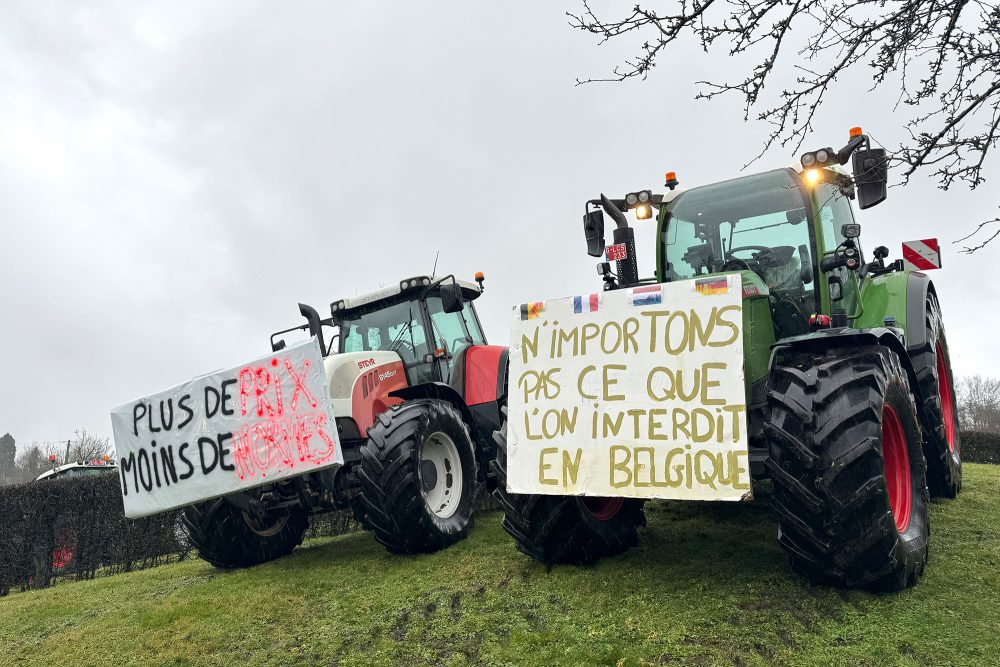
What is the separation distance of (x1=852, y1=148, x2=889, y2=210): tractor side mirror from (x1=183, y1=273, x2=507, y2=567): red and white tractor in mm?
3339

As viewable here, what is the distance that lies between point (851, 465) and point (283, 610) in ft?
12.4

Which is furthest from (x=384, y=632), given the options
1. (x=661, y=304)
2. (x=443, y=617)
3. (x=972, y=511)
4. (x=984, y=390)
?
(x=984, y=390)

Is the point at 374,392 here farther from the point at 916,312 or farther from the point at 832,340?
the point at 916,312

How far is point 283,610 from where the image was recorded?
4.97m

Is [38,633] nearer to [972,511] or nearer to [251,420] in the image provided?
[251,420]

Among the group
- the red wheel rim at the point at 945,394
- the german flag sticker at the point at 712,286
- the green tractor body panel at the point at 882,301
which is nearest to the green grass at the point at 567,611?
the red wheel rim at the point at 945,394

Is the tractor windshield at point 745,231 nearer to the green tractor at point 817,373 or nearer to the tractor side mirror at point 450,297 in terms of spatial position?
the green tractor at point 817,373

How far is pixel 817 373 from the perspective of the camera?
3.76m

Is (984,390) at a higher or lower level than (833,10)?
lower

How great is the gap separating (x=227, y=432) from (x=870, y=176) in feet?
17.0

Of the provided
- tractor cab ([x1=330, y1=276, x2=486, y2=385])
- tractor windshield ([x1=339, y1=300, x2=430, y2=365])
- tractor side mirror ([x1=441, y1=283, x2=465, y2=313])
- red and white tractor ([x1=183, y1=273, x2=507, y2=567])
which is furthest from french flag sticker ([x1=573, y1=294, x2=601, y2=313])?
tractor windshield ([x1=339, y1=300, x2=430, y2=365])

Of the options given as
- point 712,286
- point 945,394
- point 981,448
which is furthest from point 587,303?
point 981,448

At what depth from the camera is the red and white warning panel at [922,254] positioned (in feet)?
21.4

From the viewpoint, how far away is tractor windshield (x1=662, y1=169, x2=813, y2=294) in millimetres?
4922
